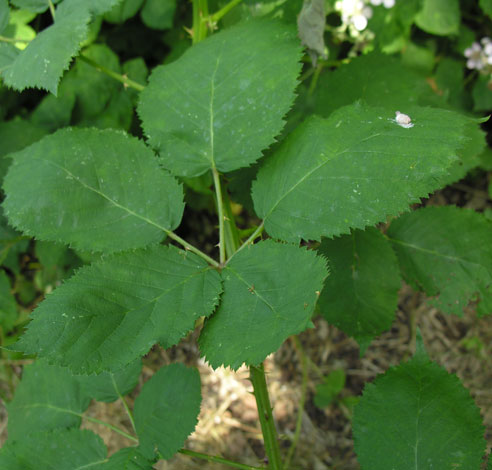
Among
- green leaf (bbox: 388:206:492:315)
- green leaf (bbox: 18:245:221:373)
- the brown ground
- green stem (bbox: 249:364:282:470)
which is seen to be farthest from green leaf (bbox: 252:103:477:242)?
the brown ground

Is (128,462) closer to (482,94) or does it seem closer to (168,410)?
(168,410)

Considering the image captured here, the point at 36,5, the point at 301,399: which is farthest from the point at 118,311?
the point at 301,399

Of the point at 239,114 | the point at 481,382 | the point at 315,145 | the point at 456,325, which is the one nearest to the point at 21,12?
the point at 239,114

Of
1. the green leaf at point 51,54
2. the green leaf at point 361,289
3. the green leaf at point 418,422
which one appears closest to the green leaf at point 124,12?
the green leaf at point 51,54

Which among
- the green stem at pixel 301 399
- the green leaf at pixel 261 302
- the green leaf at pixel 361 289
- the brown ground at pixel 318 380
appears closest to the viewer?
the green leaf at pixel 261 302

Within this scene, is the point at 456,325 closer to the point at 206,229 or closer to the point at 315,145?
the point at 206,229

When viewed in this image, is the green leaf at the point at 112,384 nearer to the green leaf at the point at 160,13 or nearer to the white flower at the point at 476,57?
the green leaf at the point at 160,13
